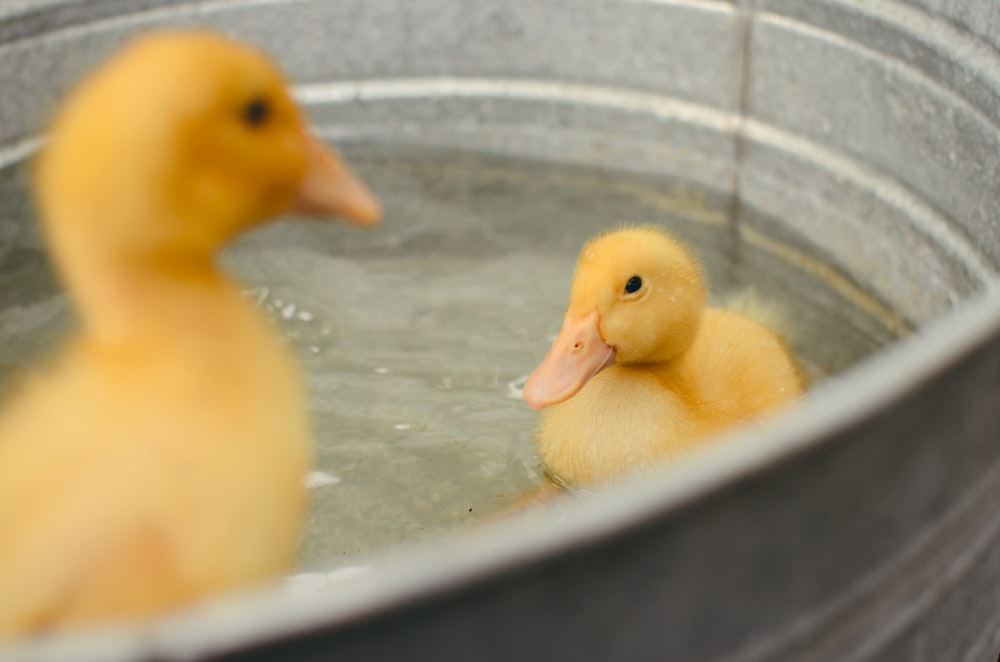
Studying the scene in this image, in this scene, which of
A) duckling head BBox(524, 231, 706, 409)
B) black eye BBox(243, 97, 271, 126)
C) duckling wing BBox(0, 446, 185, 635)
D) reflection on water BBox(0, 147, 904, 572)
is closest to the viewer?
duckling wing BBox(0, 446, 185, 635)

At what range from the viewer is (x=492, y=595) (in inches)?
25.7

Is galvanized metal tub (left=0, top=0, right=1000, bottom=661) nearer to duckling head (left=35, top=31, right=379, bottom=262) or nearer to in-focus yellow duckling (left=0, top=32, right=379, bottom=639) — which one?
in-focus yellow duckling (left=0, top=32, right=379, bottom=639)

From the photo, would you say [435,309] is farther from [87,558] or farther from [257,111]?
[87,558]

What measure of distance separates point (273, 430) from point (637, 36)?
49.0 inches

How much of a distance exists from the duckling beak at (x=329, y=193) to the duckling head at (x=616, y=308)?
16.3 inches

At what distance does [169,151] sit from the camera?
3.07ft

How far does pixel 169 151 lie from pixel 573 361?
2.02ft

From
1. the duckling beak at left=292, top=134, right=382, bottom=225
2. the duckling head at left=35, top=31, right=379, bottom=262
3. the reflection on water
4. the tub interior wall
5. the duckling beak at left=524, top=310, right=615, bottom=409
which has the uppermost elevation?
the duckling head at left=35, top=31, right=379, bottom=262

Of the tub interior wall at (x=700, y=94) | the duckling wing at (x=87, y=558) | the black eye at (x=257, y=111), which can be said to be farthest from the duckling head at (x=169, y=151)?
the tub interior wall at (x=700, y=94)

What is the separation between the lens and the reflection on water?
5.22 ft

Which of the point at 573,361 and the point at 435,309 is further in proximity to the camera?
the point at 435,309

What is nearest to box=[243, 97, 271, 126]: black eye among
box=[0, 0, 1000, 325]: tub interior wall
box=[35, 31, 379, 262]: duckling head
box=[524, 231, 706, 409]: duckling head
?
box=[35, 31, 379, 262]: duckling head

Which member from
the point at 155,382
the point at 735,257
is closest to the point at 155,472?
the point at 155,382

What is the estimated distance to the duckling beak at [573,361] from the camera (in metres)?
1.43
